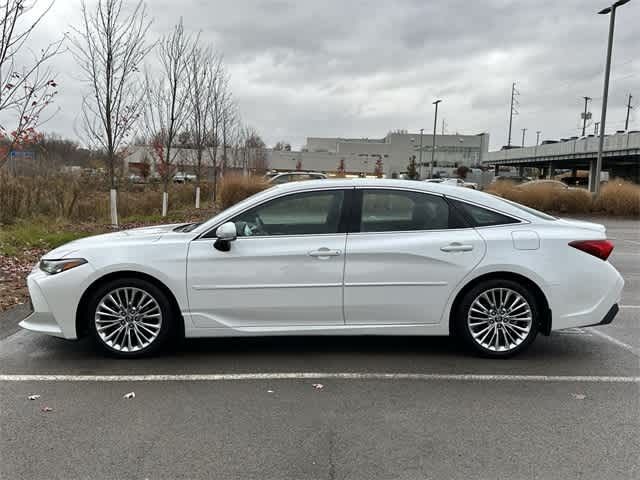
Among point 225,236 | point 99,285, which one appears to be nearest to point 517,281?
point 225,236

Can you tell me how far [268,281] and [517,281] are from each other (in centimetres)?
218

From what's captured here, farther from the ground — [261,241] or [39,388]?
Result: [261,241]

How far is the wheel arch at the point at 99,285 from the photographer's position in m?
4.29

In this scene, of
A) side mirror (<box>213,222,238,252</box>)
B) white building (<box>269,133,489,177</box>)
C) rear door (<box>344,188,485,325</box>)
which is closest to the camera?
side mirror (<box>213,222,238,252</box>)

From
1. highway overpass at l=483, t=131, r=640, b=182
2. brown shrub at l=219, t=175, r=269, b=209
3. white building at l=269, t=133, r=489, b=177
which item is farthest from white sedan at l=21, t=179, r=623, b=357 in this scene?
white building at l=269, t=133, r=489, b=177

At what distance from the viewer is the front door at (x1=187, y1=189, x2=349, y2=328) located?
168 inches

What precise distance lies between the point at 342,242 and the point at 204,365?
1585 millimetres

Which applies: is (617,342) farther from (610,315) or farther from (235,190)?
(235,190)

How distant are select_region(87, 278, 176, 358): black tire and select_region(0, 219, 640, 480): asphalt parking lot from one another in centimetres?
11

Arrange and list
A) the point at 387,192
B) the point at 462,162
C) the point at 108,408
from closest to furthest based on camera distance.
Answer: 1. the point at 108,408
2. the point at 387,192
3. the point at 462,162

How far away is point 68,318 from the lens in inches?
169

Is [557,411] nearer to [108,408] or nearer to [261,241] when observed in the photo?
[261,241]

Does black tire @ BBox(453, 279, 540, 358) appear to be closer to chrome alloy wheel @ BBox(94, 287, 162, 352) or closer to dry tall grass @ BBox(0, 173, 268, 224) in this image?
chrome alloy wheel @ BBox(94, 287, 162, 352)

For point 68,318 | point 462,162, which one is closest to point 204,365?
point 68,318
